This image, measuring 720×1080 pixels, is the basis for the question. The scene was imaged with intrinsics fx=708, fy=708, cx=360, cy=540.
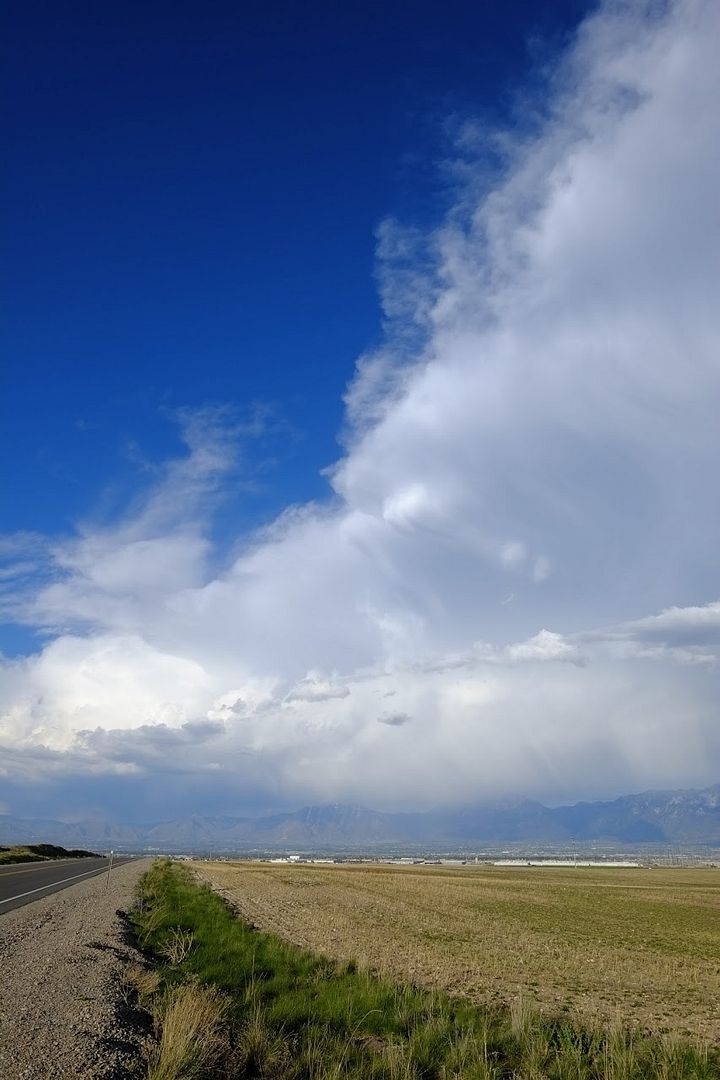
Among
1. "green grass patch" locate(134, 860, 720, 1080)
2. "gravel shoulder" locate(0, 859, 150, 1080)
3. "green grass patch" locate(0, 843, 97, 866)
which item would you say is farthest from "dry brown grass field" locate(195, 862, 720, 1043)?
"green grass patch" locate(0, 843, 97, 866)

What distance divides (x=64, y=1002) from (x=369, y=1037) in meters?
5.87

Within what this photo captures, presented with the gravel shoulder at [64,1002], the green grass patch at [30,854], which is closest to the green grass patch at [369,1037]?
the gravel shoulder at [64,1002]

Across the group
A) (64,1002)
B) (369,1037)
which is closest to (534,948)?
(369,1037)

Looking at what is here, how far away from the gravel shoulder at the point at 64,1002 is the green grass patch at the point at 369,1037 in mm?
820

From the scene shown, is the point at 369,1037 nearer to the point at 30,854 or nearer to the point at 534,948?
the point at 534,948

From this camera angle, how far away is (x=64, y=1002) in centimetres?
1316

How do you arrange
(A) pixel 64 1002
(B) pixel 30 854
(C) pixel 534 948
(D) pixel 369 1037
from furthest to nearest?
(B) pixel 30 854
(C) pixel 534 948
(D) pixel 369 1037
(A) pixel 64 1002

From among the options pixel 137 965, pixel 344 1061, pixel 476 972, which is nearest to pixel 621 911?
pixel 476 972

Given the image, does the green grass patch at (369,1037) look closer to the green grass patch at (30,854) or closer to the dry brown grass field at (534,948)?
the dry brown grass field at (534,948)

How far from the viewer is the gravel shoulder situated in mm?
9875

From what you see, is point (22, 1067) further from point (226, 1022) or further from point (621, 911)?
point (621, 911)

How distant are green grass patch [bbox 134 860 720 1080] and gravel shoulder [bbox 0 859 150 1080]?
0.82 meters

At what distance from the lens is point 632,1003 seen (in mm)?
17875

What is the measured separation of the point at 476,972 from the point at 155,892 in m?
29.3
